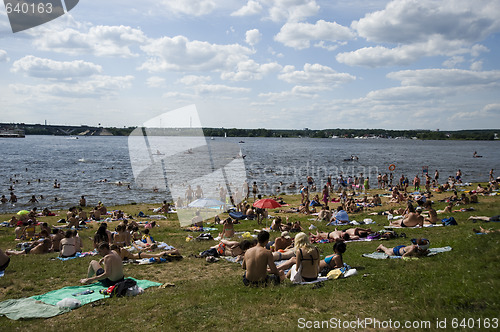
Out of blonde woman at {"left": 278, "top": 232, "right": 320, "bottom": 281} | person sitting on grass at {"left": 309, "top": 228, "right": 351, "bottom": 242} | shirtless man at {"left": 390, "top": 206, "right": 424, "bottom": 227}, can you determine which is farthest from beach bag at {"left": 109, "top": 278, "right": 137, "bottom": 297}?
shirtless man at {"left": 390, "top": 206, "right": 424, "bottom": 227}

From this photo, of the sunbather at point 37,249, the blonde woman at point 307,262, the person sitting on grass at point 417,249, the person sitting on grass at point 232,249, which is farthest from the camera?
the sunbather at point 37,249

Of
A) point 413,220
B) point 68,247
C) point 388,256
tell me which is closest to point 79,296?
point 68,247

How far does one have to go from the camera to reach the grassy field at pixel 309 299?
610cm

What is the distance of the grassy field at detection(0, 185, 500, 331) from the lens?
20.0 feet

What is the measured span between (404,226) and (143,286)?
1100 centimetres

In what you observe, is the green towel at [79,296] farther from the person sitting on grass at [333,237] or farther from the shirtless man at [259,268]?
the person sitting on grass at [333,237]

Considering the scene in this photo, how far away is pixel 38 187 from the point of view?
140 feet

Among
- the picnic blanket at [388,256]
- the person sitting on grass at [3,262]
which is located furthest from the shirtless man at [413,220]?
the person sitting on grass at [3,262]

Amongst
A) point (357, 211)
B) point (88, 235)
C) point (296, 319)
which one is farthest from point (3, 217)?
point (296, 319)

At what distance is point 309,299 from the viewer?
7195mm

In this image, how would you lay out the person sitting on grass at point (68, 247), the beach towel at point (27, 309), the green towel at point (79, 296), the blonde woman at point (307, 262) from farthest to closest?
1. the person sitting on grass at point (68, 247)
2. the blonde woman at point (307, 262)
3. the green towel at point (79, 296)
4. the beach towel at point (27, 309)

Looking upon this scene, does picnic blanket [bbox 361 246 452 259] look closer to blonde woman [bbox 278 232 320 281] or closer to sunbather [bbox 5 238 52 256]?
blonde woman [bbox 278 232 320 281]

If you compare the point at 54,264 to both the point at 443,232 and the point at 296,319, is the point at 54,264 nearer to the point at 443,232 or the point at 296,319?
the point at 296,319

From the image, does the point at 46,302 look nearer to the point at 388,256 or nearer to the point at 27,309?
the point at 27,309
